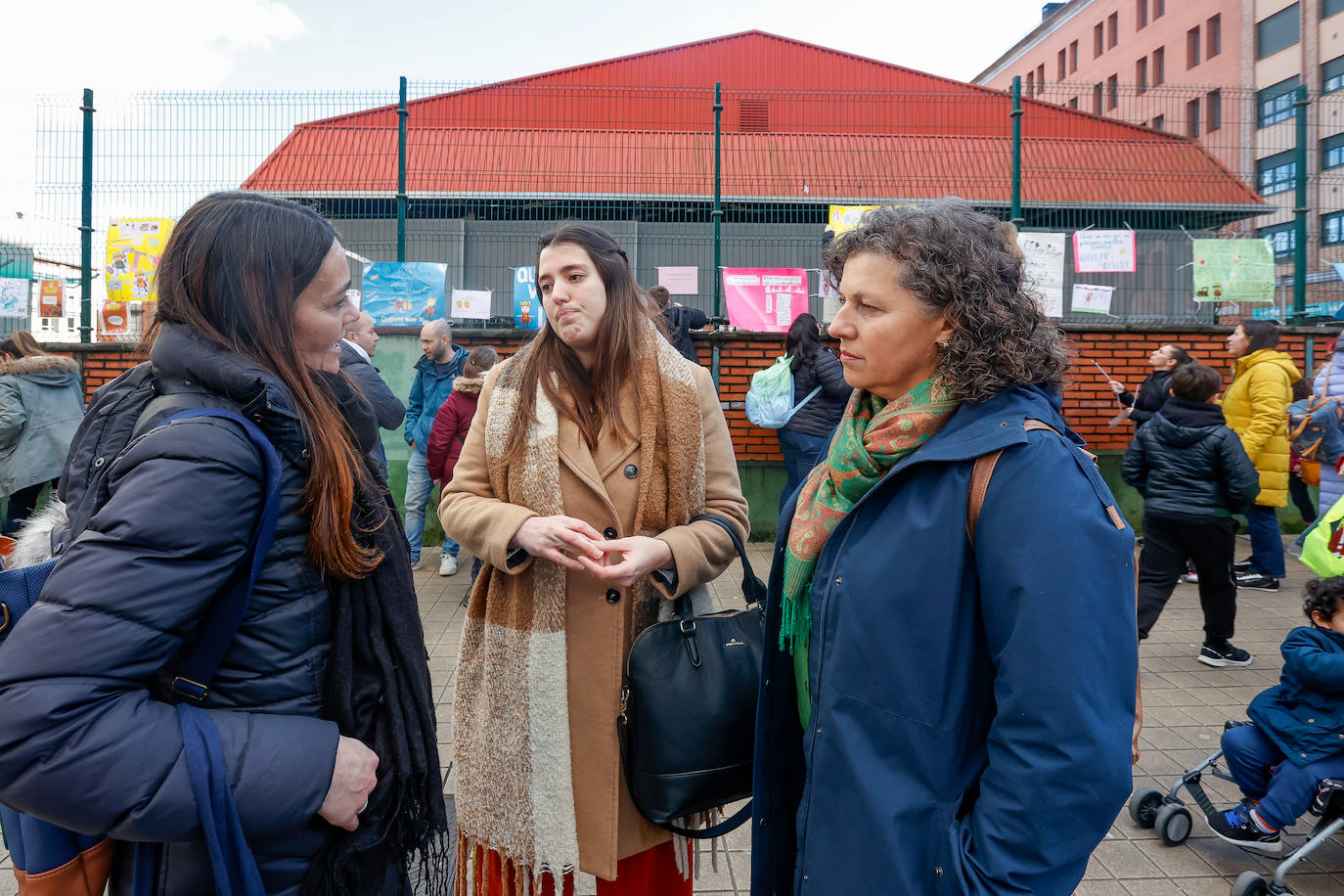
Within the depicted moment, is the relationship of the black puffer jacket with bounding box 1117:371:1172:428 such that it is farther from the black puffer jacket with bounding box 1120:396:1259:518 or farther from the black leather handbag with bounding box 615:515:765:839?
the black leather handbag with bounding box 615:515:765:839

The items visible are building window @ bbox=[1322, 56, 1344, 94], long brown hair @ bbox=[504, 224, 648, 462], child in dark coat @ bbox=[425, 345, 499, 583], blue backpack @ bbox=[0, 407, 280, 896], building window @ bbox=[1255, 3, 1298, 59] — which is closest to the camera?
blue backpack @ bbox=[0, 407, 280, 896]

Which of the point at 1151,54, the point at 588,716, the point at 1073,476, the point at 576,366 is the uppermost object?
the point at 1151,54

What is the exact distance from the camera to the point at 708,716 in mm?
2025

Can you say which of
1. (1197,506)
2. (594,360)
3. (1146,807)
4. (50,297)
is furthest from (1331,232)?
(50,297)

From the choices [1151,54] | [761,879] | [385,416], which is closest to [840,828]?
[761,879]

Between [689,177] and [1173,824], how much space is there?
27.5 feet

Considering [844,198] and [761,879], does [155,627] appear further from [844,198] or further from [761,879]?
[844,198]

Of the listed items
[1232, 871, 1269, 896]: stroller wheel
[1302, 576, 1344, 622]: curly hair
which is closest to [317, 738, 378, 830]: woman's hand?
[1232, 871, 1269, 896]: stroller wheel

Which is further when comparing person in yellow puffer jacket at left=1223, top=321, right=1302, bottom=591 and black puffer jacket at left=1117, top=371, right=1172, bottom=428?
black puffer jacket at left=1117, top=371, right=1172, bottom=428

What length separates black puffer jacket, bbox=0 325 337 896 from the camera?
1.13 metres

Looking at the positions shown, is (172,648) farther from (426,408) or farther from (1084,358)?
(1084,358)

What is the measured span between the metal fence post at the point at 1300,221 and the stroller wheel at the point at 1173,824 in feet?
25.9

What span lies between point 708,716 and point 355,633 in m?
0.85

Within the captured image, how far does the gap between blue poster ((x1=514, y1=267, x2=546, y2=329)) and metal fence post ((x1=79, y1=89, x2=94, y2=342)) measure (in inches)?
160
